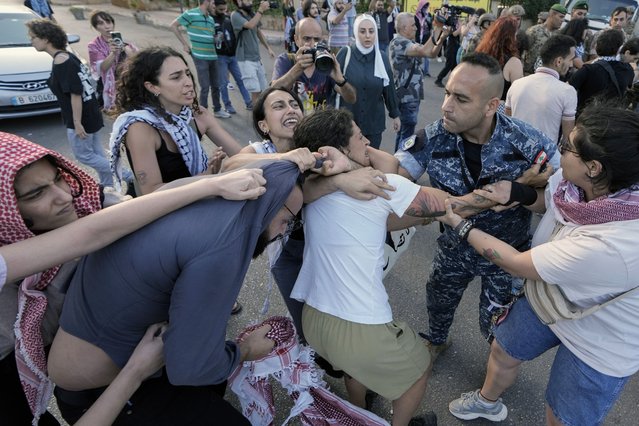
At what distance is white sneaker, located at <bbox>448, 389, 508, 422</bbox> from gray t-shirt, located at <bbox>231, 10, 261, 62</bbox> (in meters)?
5.66

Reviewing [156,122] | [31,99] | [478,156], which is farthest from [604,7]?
[31,99]

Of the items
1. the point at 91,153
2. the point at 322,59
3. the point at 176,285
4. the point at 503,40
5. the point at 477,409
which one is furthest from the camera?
the point at 91,153

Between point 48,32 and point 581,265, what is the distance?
466cm

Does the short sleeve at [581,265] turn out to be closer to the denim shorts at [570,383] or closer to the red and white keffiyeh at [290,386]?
the denim shorts at [570,383]

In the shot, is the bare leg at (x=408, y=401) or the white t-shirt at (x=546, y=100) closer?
the bare leg at (x=408, y=401)

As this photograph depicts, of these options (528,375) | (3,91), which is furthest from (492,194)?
(3,91)

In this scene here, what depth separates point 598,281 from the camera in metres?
1.35

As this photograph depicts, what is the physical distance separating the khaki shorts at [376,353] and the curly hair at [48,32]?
3948mm

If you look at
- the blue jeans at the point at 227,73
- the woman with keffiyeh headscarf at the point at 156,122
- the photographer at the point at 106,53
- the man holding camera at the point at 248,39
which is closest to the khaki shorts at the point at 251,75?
the man holding camera at the point at 248,39

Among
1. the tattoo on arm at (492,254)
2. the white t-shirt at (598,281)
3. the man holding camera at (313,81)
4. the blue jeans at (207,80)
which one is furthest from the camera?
the blue jeans at (207,80)

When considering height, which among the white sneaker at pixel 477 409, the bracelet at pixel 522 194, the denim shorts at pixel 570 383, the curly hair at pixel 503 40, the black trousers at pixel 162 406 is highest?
the curly hair at pixel 503 40

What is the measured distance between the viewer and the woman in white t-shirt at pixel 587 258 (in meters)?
1.33

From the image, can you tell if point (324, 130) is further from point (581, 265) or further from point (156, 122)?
point (581, 265)

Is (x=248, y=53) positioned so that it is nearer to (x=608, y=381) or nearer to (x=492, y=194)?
(x=492, y=194)
